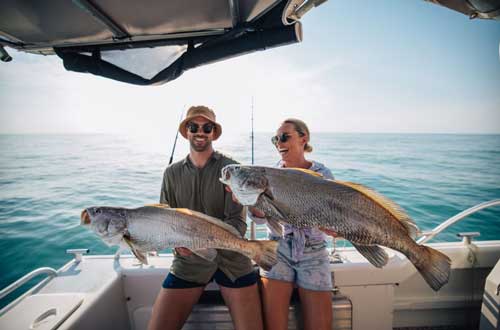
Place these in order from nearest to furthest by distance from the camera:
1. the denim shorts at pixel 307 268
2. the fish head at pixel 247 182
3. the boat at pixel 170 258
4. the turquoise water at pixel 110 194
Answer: the fish head at pixel 247 182 < the boat at pixel 170 258 < the denim shorts at pixel 307 268 < the turquoise water at pixel 110 194

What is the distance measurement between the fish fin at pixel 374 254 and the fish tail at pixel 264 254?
595mm

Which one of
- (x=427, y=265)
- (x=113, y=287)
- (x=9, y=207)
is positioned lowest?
(x=9, y=207)

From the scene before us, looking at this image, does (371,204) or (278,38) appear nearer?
(371,204)

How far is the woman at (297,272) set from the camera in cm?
→ 218

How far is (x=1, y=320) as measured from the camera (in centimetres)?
192

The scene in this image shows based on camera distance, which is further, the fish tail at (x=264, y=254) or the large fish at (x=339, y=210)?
the fish tail at (x=264, y=254)

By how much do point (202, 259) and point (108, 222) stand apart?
964 mm

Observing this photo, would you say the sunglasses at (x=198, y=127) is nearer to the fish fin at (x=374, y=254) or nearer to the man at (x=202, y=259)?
the man at (x=202, y=259)

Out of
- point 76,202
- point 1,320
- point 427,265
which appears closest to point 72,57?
point 1,320

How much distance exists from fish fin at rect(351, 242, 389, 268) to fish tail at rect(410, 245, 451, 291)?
0.18 meters

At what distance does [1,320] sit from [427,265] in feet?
11.0

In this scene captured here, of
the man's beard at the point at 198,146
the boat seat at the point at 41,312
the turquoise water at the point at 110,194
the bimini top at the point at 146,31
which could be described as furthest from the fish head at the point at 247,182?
the turquoise water at the point at 110,194

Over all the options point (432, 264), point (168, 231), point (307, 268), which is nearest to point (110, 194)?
point (168, 231)

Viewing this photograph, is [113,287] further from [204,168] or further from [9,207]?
[9,207]
